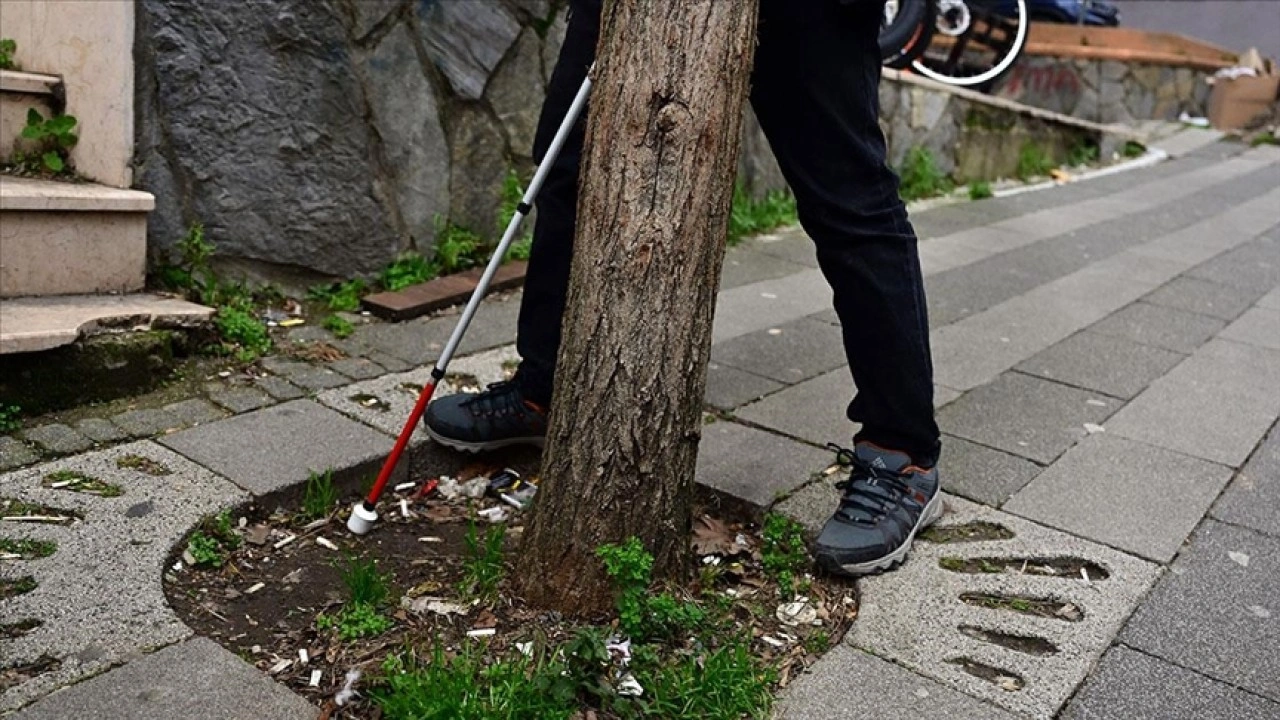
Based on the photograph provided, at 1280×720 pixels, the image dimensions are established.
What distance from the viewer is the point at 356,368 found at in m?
3.45

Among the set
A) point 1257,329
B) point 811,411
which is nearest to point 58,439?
point 811,411

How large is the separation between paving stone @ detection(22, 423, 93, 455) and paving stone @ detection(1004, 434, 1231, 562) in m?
2.11

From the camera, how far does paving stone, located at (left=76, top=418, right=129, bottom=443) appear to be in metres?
2.83

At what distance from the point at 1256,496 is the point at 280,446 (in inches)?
91.9

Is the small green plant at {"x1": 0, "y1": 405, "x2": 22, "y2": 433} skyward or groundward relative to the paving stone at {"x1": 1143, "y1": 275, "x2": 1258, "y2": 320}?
groundward

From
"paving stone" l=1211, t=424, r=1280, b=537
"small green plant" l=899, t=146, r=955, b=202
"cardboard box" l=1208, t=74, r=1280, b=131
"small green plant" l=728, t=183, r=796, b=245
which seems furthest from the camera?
"cardboard box" l=1208, t=74, r=1280, b=131

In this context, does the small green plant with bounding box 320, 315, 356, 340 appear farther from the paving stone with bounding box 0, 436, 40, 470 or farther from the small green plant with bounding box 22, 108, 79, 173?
the paving stone with bounding box 0, 436, 40, 470

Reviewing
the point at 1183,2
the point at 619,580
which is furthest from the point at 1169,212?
the point at 1183,2

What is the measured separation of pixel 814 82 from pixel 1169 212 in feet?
19.1

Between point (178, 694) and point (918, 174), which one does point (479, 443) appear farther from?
point (918, 174)

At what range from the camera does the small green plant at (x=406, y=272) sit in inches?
163

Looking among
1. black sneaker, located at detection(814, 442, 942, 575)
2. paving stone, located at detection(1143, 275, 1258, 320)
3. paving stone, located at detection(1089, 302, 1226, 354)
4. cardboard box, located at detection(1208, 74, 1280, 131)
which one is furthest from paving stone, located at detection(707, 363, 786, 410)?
cardboard box, located at detection(1208, 74, 1280, 131)

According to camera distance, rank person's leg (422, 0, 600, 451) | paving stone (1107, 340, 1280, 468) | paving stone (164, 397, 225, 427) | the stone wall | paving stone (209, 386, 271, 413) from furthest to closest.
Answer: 1. the stone wall
2. paving stone (1107, 340, 1280, 468)
3. paving stone (209, 386, 271, 413)
4. paving stone (164, 397, 225, 427)
5. person's leg (422, 0, 600, 451)

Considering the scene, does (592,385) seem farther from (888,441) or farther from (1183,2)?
(1183,2)
